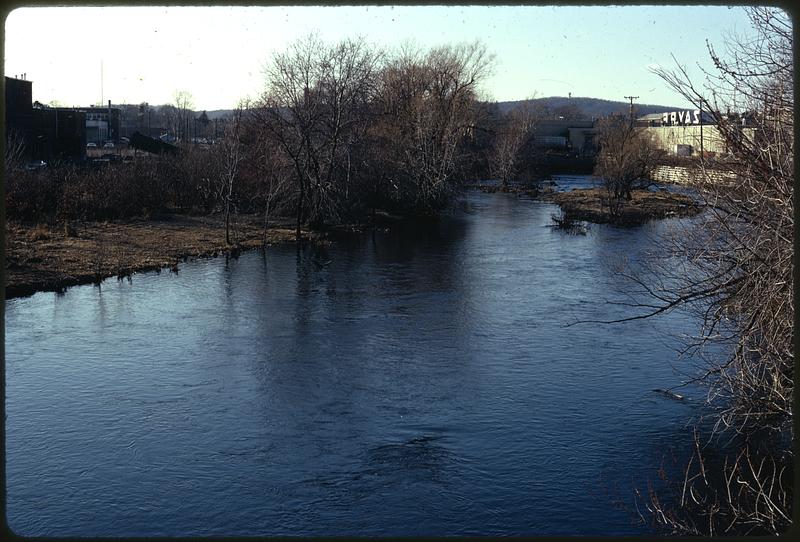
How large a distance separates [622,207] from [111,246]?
2261 cm

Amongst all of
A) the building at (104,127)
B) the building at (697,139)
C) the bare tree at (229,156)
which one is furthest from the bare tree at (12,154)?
the building at (104,127)

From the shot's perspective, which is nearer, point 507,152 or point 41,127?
point 41,127

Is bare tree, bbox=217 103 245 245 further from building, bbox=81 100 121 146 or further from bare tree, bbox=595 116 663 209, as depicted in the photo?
building, bbox=81 100 121 146

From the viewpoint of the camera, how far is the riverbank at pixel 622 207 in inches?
1342

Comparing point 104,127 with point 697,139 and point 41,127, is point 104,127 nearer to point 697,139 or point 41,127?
point 41,127

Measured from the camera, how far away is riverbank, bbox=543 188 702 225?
34.1m

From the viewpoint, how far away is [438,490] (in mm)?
9555

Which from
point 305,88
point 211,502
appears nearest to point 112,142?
point 305,88

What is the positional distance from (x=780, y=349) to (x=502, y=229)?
2252 cm

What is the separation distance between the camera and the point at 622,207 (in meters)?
37.2

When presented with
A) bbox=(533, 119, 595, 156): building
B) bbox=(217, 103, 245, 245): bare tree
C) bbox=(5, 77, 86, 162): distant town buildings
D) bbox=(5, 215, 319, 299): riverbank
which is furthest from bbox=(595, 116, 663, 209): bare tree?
bbox=(533, 119, 595, 156): building

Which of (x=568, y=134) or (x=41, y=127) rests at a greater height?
(x=568, y=134)

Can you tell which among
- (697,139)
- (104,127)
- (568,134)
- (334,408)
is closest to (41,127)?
(104,127)

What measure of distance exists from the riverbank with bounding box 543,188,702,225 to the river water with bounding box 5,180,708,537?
14.1 m
